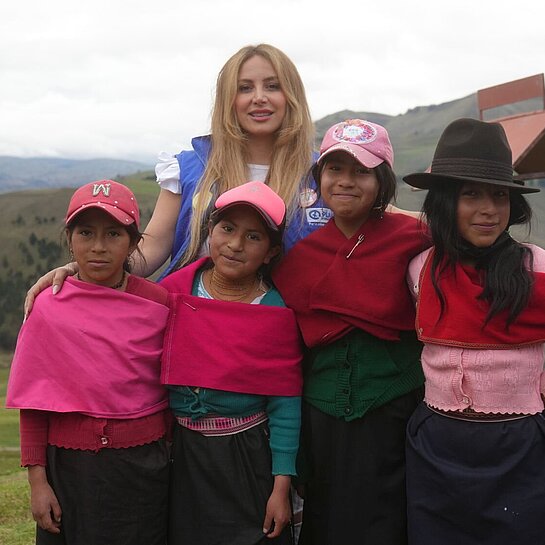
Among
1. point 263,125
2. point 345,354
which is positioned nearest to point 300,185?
A: point 263,125

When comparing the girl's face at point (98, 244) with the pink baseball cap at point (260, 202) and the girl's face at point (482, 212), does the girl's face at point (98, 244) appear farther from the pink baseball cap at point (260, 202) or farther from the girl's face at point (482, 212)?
the girl's face at point (482, 212)

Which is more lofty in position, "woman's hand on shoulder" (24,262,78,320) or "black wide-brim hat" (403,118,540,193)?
"black wide-brim hat" (403,118,540,193)

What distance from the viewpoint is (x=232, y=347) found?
10.0 feet

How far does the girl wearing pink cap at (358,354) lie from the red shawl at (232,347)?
11 centimetres

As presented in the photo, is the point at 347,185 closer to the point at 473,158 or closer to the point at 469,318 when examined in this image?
the point at 473,158

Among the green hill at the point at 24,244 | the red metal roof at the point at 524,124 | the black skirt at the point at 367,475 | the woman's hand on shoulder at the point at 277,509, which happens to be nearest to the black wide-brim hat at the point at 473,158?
the black skirt at the point at 367,475

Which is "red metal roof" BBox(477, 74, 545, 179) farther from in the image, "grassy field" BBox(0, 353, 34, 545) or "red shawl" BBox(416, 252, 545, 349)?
"grassy field" BBox(0, 353, 34, 545)

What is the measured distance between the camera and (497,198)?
290cm

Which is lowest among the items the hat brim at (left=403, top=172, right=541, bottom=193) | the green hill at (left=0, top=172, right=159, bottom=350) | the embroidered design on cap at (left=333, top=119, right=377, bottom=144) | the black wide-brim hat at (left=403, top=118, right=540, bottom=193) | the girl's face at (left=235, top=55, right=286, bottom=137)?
the green hill at (left=0, top=172, right=159, bottom=350)

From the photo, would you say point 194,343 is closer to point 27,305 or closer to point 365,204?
point 27,305

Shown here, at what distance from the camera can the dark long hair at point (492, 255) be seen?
2746 mm

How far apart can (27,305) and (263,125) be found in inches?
57.6

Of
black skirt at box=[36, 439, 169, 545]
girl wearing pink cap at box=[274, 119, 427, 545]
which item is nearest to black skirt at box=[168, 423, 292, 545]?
black skirt at box=[36, 439, 169, 545]

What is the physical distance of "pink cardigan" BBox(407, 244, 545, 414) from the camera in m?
2.78
